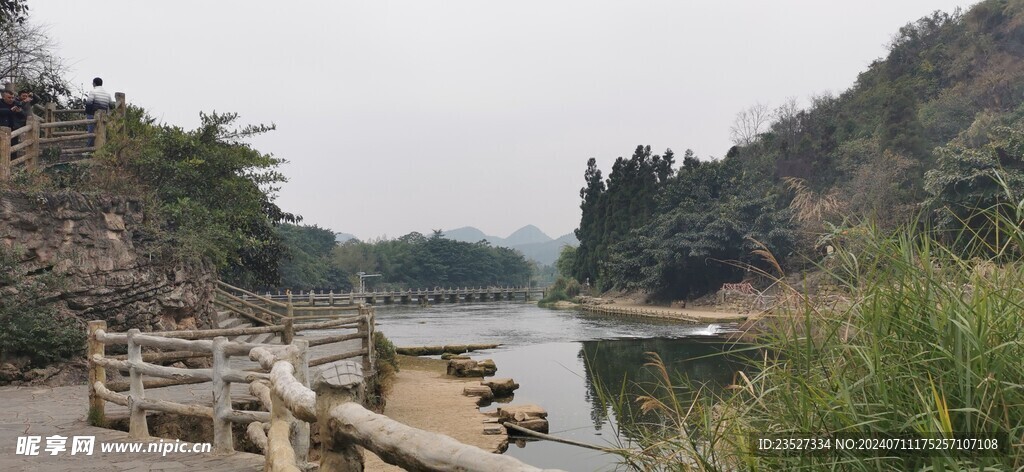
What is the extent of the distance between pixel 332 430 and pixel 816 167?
147 feet

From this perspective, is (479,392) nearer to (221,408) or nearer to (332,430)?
(221,408)

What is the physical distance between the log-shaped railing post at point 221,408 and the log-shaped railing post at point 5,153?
744cm

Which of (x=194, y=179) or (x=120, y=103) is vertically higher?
(x=120, y=103)

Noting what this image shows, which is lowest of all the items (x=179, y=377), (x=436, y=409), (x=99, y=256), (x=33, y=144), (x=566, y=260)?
(x=436, y=409)

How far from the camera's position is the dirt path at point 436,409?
30.4 feet

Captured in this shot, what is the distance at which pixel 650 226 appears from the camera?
39094 millimetres

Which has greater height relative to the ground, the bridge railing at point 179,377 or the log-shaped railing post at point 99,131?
the log-shaped railing post at point 99,131

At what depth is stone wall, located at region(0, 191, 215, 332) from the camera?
30.1ft

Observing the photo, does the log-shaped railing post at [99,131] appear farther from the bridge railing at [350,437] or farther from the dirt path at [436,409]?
the bridge railing at [350,437]

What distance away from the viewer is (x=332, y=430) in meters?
2.79

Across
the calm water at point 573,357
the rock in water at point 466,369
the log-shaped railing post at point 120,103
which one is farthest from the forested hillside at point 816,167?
the log-shaped railing post at point 120,103

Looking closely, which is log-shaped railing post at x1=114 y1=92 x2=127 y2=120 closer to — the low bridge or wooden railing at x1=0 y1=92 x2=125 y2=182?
wooden railing at x1=0 y1=92 x2=125 y2=182

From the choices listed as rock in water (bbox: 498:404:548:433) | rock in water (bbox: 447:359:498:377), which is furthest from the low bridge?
rock in water (bbox: 498:404:548:433)

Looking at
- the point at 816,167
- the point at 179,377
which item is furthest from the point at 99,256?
the point at 816,167
